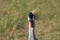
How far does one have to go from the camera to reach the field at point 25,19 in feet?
19.5

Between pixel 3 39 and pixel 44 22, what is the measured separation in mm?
1059

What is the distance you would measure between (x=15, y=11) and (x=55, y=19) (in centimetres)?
101

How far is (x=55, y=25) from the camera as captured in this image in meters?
6.15

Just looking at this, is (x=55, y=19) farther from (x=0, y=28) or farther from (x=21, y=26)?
(x=0, y=28)

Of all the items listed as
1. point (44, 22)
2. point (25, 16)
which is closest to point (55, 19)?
point (44, 22)

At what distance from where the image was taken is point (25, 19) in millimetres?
6500

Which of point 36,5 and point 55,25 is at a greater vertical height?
point 36,5

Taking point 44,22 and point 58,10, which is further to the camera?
point 58,10

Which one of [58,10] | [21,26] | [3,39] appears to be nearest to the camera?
[3,39]

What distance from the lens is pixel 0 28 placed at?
6.16 metres

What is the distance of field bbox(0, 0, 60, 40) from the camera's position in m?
5.95

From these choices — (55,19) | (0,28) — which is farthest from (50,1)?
(0,28)

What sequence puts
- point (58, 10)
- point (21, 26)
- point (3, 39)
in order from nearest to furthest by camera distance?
1. point (3, 39)
2. point (21, 26)
3. point (58, 10)

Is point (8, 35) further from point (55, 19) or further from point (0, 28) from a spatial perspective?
point (55, 19)
